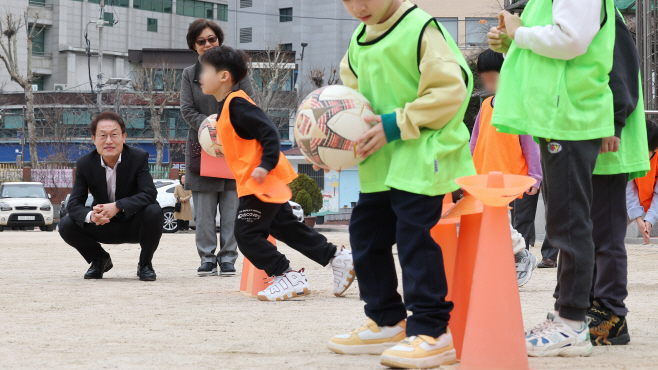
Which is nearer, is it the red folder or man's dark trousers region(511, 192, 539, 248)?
the red folder

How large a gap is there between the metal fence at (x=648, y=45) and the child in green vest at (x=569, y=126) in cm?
1082

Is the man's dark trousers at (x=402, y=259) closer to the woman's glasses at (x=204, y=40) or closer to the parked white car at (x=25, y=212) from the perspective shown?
the woman's glasses at (x=204, y=40)

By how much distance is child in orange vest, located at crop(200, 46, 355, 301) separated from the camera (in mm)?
4719

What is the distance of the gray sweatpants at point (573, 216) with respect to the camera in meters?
2.92

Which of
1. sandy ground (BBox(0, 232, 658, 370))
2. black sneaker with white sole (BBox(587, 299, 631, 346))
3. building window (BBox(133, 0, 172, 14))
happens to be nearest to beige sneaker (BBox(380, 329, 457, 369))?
sandy ground (BBox(0, 232, 658, 370))

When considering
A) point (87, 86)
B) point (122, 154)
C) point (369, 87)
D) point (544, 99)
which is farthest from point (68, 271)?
point (87, 86)

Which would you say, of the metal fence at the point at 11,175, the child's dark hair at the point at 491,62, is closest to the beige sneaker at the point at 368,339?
the child's dark hair at the point at 491,62

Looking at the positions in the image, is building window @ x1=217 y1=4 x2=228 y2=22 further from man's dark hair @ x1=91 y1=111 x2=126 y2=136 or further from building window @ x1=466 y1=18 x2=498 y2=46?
man's dark hair @ x1=91 y1=111 x2=126 y2=136

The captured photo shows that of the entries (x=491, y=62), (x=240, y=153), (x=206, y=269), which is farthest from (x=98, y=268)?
(x=491, y=62)

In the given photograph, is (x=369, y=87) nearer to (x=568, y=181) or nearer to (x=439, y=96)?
(x=439, y=96)

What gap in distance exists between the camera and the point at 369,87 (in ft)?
10.1

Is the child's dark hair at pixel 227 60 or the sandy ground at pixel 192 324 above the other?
the child's dark hair at pixel 227 60

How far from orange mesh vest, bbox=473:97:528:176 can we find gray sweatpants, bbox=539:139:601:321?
9.10 ft

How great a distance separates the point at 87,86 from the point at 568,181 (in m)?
54.9
